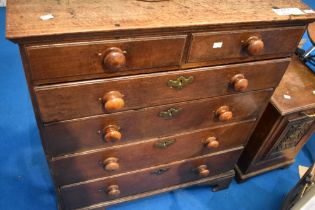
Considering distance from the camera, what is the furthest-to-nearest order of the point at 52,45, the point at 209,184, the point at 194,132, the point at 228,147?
the point at 209,184 → the point at 228,147 → the point at 194,132 → the point at 52,45

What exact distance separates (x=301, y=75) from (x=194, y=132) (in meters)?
0.83

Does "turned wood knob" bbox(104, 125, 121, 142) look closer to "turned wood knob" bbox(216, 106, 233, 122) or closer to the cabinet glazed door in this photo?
"turned wood knob" bbox(216, 106, 233, 122)

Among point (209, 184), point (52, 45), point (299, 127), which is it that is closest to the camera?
point (52, 45)

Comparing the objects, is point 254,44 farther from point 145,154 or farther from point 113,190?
point 113,190

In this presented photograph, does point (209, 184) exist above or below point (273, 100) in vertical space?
below

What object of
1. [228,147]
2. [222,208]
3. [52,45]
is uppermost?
[52,45]

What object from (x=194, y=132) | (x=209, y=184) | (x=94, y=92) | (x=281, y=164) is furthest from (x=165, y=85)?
(x=281, y=164)

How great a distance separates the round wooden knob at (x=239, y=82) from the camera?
3.36 ft

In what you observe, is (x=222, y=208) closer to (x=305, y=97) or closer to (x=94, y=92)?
(x=305, y=97)

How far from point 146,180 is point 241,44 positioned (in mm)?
788

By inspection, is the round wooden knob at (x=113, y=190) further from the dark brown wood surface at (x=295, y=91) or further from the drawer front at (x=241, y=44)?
the dark brown wood surface at (x=295, y=91)

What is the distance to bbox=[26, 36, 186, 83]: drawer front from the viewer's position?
28.7 inches

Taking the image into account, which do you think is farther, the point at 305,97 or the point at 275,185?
the point at 275,185

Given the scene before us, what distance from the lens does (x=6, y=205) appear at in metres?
1.48
